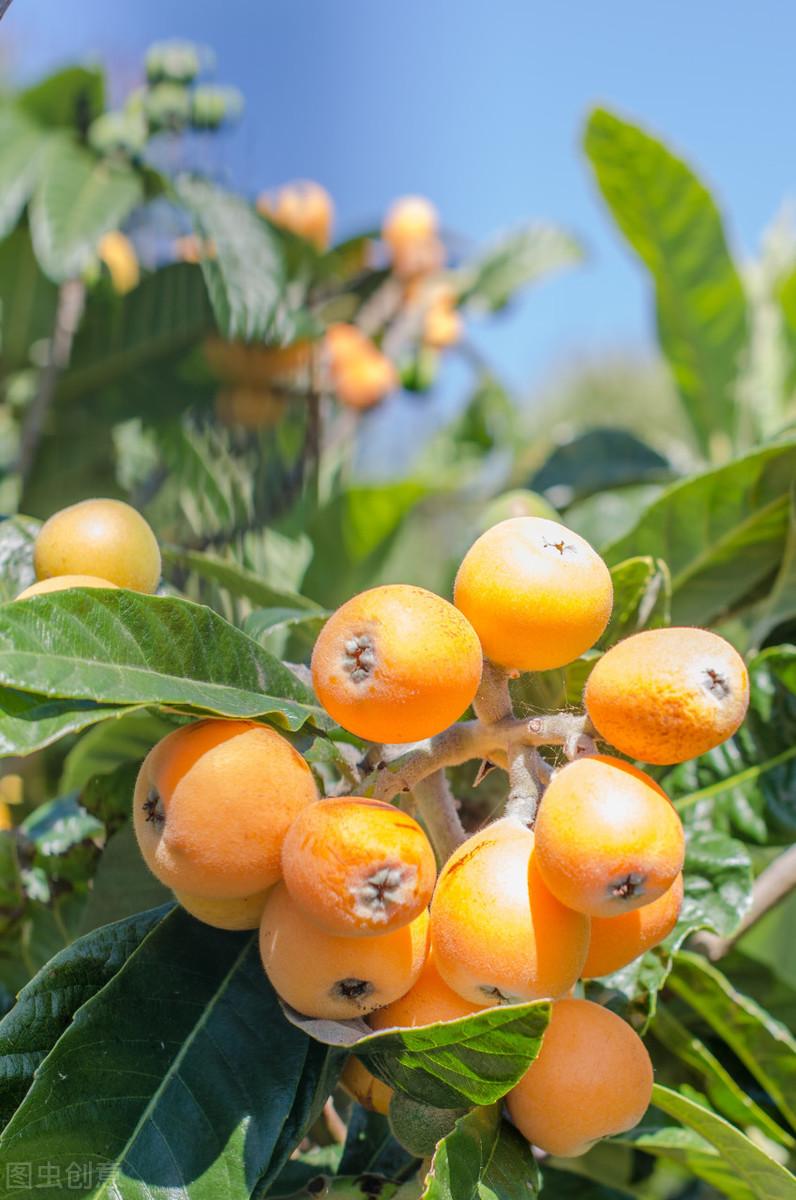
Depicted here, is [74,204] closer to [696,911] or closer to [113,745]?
[113,745]

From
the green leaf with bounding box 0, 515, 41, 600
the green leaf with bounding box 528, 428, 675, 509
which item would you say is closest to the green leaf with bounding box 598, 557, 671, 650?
the green leaf with bounding box 0, 515, 41, 600

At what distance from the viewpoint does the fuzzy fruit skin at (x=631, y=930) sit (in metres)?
0.66

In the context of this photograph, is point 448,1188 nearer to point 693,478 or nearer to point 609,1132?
point 609,1132

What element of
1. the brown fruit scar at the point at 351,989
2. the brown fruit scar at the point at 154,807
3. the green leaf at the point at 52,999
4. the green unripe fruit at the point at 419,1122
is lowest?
the green unripe fruit at the point at 419,1122

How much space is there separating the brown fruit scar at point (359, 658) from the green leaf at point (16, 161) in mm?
1296

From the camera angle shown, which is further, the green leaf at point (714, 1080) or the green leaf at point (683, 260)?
the green leaf at point (683, 260)

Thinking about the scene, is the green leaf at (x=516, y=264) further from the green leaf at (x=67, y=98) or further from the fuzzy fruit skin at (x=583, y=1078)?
the fuzzy fruit skin at (x=583, y=1078)

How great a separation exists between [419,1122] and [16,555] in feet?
1.68

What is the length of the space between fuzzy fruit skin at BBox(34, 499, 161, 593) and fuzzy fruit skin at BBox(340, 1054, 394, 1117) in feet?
1.18

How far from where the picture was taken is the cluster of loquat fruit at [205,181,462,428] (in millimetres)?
1912

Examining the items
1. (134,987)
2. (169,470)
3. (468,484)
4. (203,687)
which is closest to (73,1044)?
(134,987)

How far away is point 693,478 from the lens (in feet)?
3.57

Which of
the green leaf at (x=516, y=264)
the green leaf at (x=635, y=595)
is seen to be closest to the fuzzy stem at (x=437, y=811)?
the green leaf at (x=635, y=595)

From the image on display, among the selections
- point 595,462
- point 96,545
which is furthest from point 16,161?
point 96,545
